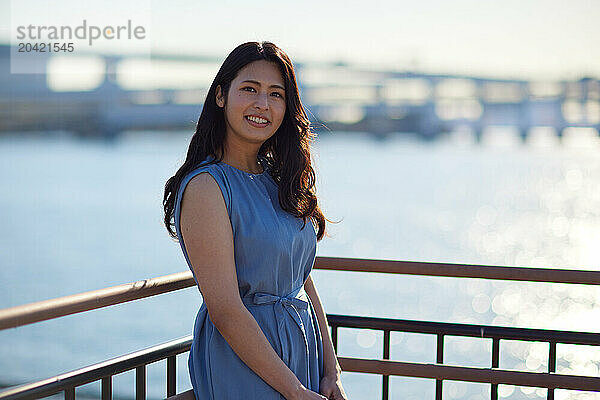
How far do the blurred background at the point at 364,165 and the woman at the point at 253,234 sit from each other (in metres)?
8.80

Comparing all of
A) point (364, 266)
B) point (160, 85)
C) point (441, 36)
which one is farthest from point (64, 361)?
point (441, 36)

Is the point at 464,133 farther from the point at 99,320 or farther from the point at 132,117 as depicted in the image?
the point at 99,320

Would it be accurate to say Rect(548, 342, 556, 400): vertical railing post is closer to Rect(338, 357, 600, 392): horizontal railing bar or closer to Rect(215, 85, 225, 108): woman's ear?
Rect(338, 357, 600, 392): horizontal railing bar

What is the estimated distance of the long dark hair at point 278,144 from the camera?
1744 mm

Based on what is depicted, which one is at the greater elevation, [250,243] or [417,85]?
[417,85]

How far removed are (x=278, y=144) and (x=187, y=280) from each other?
444 mm

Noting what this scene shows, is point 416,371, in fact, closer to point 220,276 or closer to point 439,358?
point 439,358

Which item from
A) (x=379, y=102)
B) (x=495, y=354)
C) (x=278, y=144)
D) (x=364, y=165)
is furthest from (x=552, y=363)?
(x=364, y=165)

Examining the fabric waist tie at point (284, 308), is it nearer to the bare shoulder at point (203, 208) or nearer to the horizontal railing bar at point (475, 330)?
the bare shoulder at point (203, 208)

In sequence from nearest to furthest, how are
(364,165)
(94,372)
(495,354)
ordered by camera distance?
(94,372) → (495,354) → (364,165)

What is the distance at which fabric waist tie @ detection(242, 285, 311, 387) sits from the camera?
171 cm

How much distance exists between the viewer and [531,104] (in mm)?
30562

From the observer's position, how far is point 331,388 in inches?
72.4

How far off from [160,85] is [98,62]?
24.6 feet
